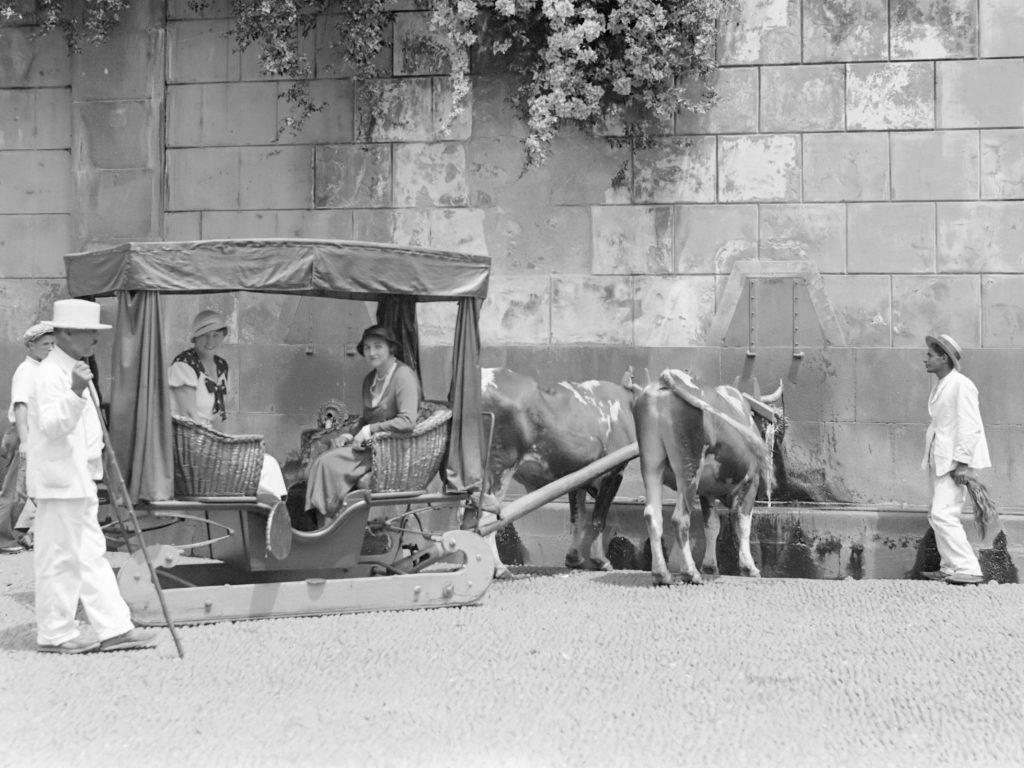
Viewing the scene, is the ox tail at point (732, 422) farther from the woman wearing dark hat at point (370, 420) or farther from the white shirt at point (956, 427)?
the woman wearing dark hat at point (370, 420)

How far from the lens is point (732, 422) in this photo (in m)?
8.98

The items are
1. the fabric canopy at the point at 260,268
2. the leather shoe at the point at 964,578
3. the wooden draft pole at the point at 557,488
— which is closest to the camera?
the fabric canopy at the point at 260,268

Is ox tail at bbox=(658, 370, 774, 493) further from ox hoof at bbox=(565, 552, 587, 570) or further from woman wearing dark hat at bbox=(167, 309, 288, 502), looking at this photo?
woman wearing dark hat at bbox=(167, 309, 288, 502)

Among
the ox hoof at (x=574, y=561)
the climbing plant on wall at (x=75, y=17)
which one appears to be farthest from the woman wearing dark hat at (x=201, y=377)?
the climbing plant on wall at (x=75, y=17)

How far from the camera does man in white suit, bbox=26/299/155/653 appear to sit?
649cm

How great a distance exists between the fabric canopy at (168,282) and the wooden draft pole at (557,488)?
0.81 meters

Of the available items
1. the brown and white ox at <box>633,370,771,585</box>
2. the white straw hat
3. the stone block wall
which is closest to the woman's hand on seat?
the white straw hat

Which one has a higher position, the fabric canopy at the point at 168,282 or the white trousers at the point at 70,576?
the fabric canopy at the point at 168,282

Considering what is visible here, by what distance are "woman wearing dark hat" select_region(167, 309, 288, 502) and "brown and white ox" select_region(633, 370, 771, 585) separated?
2.57 meters

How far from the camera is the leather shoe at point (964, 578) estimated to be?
9.02 metres

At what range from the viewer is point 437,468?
800cm

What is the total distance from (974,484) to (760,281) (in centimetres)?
279

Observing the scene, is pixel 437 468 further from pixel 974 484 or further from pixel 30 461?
pixel 974 484

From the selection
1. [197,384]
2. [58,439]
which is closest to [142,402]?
[58,439]
